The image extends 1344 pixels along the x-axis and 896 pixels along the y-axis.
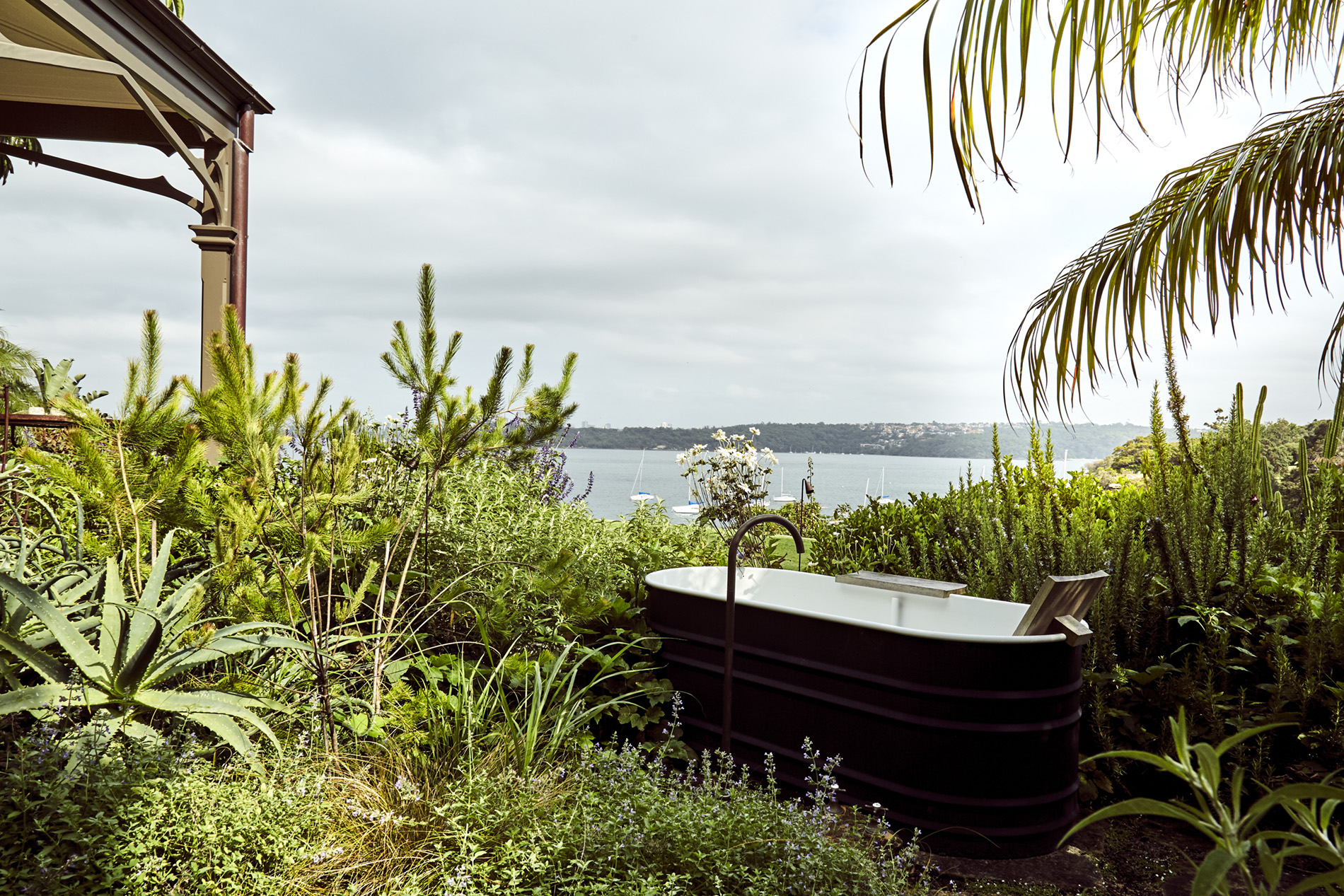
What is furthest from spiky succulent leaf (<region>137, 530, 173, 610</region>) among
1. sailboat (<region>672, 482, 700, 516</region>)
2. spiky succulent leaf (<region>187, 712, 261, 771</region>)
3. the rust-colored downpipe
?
sailboat (<region>672, 482, 700, 516</region>)

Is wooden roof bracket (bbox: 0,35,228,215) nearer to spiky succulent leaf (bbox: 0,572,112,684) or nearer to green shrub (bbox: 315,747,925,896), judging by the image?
spiky succulent leaf (bbox: 0,572,112,684)

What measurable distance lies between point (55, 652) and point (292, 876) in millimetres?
1170

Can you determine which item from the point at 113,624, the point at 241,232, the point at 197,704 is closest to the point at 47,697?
the point at 113,624

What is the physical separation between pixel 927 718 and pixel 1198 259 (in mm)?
1677

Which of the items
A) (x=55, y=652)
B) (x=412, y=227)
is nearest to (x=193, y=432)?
(x=55, y=652)

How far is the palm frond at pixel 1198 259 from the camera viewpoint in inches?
82.8

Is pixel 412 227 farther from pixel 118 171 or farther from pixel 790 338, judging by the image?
pixel 790 338

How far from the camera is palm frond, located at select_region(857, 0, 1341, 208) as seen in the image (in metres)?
A: 1.43

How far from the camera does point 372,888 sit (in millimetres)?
1756

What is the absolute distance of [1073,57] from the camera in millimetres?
1521

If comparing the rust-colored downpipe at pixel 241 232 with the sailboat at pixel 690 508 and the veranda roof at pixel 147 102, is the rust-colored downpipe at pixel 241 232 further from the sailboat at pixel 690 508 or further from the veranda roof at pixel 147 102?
the sailboat at pixel 690 508

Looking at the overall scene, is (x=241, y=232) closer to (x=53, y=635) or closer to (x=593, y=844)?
(x=53, y=635)

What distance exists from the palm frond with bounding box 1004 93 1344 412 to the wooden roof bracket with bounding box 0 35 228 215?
367 cm

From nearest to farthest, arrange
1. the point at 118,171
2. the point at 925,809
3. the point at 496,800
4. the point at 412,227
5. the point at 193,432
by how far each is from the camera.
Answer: the point at 496,800 → the point at 193,432 → the point at 925,809 → the point at 118,171 → the point at 412,227
